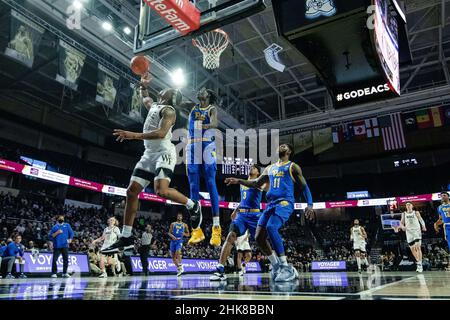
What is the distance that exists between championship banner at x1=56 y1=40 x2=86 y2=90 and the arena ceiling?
73cm

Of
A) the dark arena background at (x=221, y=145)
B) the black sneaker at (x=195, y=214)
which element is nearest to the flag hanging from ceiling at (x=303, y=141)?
the dark arena background at (x=221, y=145)

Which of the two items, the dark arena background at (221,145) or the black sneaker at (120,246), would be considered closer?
the black sneaker at (120,246)

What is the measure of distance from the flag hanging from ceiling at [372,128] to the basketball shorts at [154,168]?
20100 mm

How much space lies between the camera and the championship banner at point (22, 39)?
418 inches

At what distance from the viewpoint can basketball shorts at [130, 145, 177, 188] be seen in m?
4.20

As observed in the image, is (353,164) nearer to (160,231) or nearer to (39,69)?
(160,231)

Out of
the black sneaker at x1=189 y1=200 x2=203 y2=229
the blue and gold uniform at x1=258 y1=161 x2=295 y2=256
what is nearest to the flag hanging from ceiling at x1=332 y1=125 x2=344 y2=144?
the blue and gold uniform at x1=258 y1=161 x2=295 y2=256

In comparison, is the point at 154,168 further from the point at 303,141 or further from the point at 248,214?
the point at 303,141

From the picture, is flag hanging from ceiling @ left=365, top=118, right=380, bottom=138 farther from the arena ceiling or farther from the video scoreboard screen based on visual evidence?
the video scoreboard screen

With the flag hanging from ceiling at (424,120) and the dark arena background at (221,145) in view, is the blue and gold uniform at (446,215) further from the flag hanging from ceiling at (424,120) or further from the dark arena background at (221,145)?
the flag hanging from ceiling at (424,120)

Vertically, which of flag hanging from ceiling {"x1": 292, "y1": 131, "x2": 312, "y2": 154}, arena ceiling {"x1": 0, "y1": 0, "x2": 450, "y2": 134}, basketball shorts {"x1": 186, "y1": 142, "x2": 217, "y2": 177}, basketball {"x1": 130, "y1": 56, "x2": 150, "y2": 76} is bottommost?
basketball shorts {"x1": 186, "y1": 142, "x2": 217, "y2": 177}

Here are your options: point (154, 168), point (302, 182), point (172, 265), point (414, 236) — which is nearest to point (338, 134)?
point (414, 236)

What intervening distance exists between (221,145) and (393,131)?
10973 millimetres

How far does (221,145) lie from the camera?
2070 centimetres
